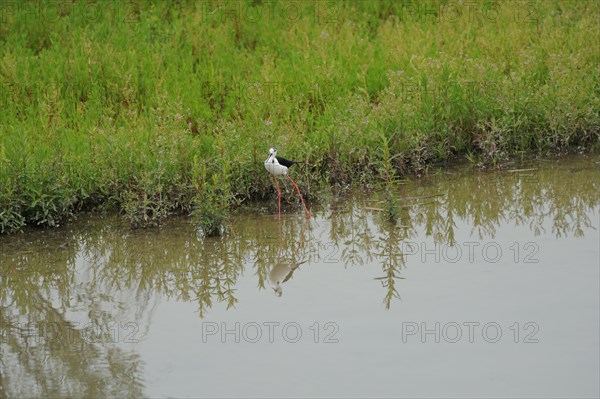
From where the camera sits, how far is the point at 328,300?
661cm

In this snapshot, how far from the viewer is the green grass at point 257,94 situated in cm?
852

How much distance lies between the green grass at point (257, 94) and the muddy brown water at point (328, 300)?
38cm

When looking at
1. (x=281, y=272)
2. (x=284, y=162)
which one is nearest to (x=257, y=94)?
(x=284, y=162)

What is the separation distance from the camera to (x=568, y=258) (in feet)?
23.5

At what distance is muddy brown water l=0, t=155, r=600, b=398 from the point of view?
5.50m

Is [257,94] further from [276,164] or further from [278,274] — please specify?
[278,274]

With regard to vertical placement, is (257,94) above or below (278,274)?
above

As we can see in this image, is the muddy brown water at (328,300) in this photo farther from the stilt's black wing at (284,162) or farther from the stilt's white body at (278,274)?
the stilt's black wing at (284,162)

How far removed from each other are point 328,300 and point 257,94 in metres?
3.87

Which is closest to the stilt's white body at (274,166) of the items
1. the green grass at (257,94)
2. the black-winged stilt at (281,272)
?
the green grass at (257,94)

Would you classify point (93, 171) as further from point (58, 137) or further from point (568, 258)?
point (568, 258)

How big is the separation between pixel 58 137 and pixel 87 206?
3.44ft

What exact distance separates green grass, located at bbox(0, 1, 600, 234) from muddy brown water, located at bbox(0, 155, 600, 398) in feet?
1.23

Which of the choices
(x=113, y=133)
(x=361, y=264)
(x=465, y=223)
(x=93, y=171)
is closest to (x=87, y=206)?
(x=93, y=171)
